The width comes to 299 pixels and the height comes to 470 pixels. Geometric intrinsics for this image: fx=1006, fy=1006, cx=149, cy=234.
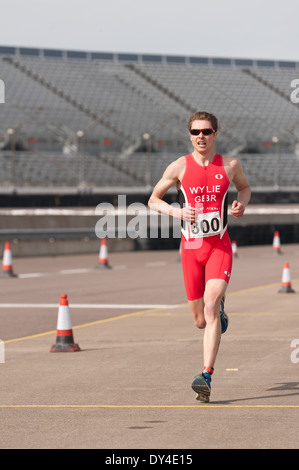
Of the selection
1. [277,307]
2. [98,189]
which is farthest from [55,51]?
[277,307]

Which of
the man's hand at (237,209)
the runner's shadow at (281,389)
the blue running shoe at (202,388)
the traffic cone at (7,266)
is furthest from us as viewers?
the traffic cone at (7,266)

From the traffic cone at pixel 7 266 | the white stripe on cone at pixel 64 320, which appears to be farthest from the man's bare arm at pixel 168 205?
the traffic cone at pixel 7 266

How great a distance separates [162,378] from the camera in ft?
29.1

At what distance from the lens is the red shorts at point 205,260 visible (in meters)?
7.96

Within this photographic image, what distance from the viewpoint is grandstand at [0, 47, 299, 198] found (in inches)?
2228

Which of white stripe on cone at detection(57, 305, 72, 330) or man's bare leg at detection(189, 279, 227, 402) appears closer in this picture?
man's bare leg at detection(189, 279, 227, 402)

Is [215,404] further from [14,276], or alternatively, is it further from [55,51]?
[55,51]

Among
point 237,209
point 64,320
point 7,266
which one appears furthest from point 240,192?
point 7,266

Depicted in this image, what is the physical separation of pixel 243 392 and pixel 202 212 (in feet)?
4.89

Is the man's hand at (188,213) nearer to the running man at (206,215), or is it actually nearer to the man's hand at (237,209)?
the running man at (206,215)

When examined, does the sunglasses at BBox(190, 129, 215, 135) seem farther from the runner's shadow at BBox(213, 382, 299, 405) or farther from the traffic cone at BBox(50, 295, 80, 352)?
the traffic cone at BBox(50, 295, 80, 352)

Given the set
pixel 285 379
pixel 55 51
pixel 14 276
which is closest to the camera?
pixel 285 379

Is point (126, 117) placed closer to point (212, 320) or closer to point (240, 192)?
point (240, 192)

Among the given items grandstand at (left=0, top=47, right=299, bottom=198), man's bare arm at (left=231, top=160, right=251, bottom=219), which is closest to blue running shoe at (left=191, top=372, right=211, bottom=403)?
man's bare arm at (left=231, top=160, right=251, bottom=219)
